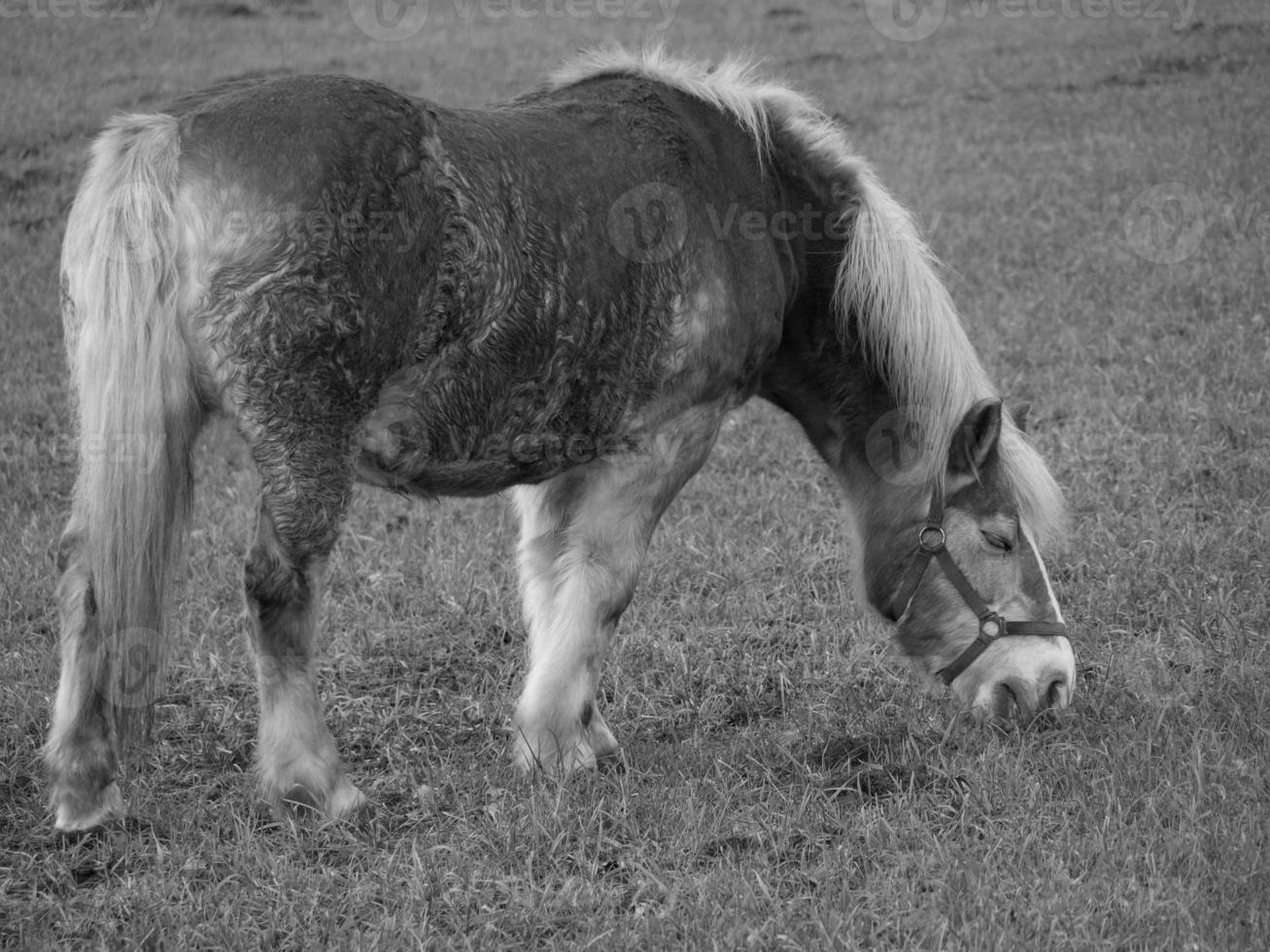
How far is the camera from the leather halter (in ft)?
13.4

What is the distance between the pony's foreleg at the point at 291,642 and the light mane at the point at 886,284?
190 centimetres

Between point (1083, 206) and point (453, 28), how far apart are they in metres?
10.1

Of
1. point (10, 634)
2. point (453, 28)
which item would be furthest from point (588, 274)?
point (453, 28)

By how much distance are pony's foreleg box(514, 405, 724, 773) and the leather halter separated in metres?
0.80

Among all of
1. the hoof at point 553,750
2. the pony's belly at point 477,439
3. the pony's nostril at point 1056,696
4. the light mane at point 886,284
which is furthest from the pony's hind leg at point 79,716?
the pony's nostril at point 1056,696

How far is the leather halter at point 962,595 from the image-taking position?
13.4 ft

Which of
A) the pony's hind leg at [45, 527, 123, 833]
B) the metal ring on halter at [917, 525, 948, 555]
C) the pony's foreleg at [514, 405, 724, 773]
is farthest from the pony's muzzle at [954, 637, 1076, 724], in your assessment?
the pony's hind leg at [45, 527, 123, 833]

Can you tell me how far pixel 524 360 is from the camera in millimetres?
3637

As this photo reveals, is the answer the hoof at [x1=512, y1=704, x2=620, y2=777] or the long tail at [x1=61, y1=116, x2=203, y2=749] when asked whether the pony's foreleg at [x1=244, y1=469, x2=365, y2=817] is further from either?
the hoof at [x1=512, y1=704, x2=620, y2=777]

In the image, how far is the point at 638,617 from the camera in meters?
5.15

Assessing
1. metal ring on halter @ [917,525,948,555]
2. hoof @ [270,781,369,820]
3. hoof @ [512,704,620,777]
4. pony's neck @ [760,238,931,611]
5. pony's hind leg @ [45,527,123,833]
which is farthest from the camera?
pony's neck @ [760,238,931,611]

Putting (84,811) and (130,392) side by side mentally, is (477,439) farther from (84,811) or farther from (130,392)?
(84,811)

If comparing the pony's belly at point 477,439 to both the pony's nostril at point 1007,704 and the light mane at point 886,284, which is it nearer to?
the light mane at point 886,284

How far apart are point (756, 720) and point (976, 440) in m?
1.23
